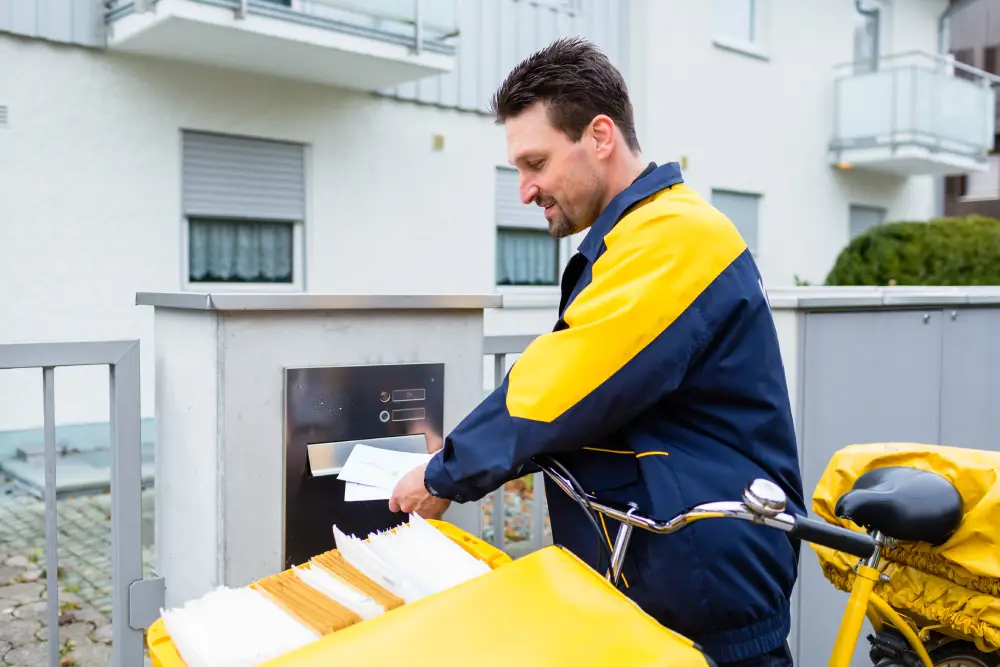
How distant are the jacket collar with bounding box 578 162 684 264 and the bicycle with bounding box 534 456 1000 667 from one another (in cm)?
39

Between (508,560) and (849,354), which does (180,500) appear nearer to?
(508,560)

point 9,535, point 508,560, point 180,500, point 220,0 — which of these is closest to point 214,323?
point 180,500

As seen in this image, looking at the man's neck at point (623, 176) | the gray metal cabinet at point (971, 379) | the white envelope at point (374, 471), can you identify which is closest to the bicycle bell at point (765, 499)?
the man's neck at point (623, 176)

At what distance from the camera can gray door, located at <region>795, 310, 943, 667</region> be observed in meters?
3.28

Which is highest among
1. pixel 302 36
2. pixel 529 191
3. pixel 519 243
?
pixel 302 36

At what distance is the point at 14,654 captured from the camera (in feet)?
12.1

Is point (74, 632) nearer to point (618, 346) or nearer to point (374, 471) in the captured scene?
point (374, 471)

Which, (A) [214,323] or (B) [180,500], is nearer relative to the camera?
(A) [214,323]

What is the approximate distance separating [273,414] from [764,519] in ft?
3.71

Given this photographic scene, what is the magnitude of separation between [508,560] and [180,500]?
0.97 metres

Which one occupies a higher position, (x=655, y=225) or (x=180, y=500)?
(x=655, y=225)

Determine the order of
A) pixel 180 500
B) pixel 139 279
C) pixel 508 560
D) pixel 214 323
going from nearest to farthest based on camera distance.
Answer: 1. pixel 508 560
2. pixel 214 323
3. pixel 180 500
4. pixel 139 279

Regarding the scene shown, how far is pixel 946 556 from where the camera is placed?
225cm

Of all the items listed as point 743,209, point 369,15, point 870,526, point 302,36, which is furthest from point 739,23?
point 870,526
